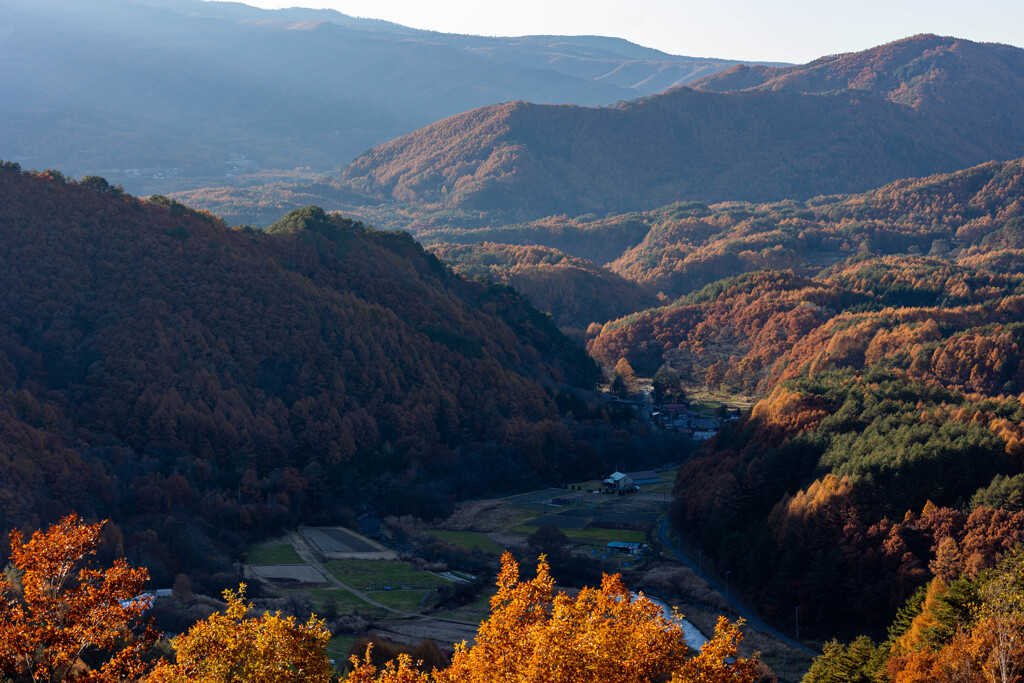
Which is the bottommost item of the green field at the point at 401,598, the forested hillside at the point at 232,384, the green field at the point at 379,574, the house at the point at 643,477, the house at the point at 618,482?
the house at the point at 643,477

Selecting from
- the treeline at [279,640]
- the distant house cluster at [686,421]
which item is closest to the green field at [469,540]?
the distant house cluster at [686,421]

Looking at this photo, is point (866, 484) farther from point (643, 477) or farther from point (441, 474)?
point (441, 474)

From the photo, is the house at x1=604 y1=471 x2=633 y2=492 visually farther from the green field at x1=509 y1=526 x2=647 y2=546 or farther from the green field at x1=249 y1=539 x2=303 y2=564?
the green field at x1=249 y1=539 x2=303 y2=564

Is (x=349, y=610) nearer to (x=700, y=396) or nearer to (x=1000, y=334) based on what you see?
(x=1000, y=334)

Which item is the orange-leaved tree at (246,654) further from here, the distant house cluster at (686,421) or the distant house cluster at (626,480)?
the distant house cluster at (686,421)

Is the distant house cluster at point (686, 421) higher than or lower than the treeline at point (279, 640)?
lower

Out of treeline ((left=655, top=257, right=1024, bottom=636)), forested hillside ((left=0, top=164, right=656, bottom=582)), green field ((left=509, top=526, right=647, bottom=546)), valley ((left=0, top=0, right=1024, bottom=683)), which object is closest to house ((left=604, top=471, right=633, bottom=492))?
valley ((left=0, top=0, right=1024, bottom=683))
